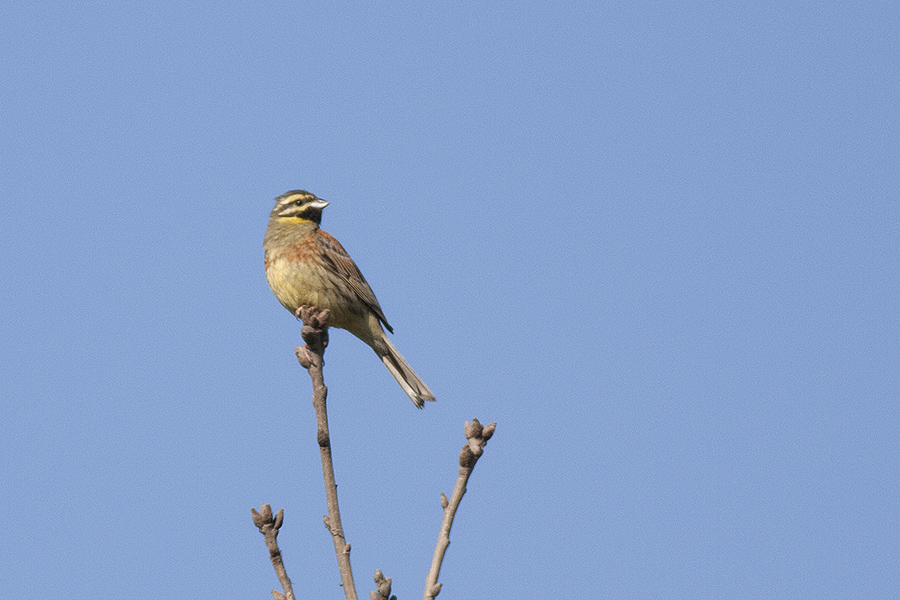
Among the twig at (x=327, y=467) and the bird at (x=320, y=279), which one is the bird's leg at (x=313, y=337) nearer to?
the twig at (x=327, y=467)

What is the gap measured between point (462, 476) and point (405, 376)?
6079mm

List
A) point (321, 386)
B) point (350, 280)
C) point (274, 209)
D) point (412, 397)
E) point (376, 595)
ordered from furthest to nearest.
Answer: point (274, 209), point (350, 280), point (412, 397), point (321, 386), point (376, 595)

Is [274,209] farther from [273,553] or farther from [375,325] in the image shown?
[273,553]

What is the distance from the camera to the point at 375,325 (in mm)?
10641


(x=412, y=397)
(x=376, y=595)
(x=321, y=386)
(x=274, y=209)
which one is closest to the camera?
(x=376, y=595)

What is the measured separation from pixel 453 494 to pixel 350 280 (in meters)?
6.66

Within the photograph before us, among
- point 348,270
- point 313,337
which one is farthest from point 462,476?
point 348,270

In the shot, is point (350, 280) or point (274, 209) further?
point (274, 209)

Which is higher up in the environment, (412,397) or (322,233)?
(322,233)

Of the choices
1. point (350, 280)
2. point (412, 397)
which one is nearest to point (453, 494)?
point (412, 397)

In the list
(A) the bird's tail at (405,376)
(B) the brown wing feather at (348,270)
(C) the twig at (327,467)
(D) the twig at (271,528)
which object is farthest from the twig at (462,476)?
(B) the brown wing feather at (348,270)

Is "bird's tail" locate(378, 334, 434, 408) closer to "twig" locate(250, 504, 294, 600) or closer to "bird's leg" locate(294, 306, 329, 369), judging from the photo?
"bird's leg" locate(294, 306, 329, 369)

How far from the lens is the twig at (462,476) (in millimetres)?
3738

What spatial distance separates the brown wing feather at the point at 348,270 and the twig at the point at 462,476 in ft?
21.1
